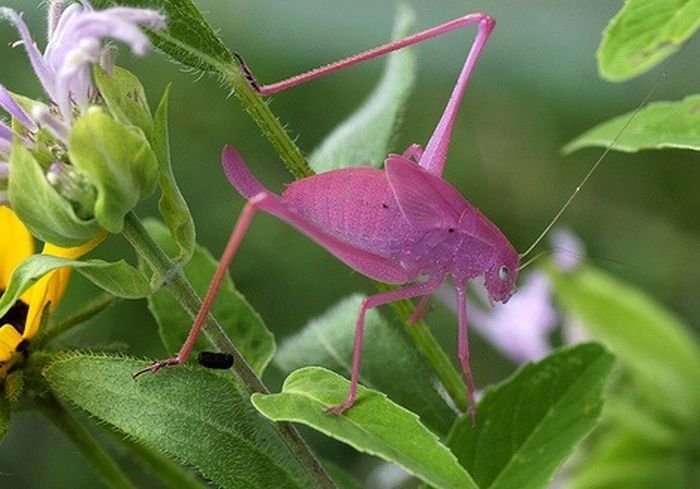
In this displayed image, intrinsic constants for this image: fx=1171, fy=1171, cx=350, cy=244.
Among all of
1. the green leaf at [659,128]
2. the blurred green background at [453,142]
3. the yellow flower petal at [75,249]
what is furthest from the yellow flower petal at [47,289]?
the blurred green background at [453,142]

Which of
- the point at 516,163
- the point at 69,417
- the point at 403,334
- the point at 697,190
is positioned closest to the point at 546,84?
the point at 516,163

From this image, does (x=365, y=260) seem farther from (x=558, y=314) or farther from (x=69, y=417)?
(x=558, y=314)

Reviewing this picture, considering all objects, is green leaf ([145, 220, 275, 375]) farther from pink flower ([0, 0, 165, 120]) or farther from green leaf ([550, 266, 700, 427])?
green leaf ([550, 266, 700, 427])

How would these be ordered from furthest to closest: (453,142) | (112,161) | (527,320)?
(453,142), (527,320), (112,161)

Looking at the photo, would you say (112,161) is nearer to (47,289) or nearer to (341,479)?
(47,289)

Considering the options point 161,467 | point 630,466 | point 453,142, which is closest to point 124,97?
point 161,467

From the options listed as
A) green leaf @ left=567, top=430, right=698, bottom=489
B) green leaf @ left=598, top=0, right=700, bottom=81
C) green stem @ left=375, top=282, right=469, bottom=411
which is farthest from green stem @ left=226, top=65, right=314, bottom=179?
green leaf @ left=567, top=430, right=698, bottom=489
